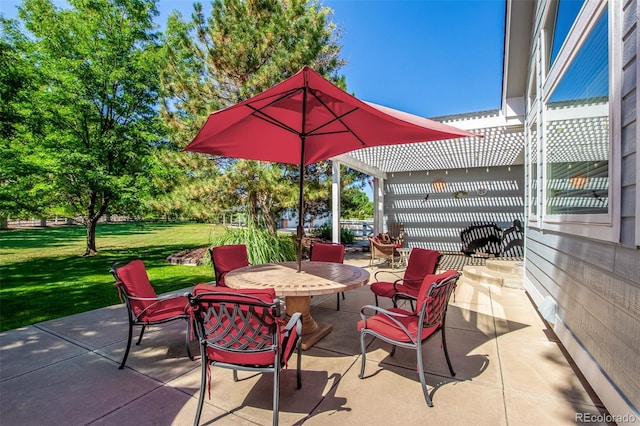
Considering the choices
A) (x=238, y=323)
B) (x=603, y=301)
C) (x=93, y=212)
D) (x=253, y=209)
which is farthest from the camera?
(x=93, y=212)

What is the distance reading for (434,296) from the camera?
2.20 m

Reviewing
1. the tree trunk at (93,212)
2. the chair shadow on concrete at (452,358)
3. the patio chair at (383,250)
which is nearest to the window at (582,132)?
the chair shadow on concrete at (452,358)

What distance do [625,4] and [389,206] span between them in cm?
962

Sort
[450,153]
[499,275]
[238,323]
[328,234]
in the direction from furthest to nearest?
1. [328,234]
2. [450,153]
3. [499,275]
4. [238,323]

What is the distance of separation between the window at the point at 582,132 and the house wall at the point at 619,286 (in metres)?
0.28

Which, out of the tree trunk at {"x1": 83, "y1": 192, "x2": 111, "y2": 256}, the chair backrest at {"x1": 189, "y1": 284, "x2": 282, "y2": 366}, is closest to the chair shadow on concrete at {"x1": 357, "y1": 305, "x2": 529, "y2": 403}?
the chair backrest at {"x1": 189, "y1": 284, "x2": 282, "y2": 366}

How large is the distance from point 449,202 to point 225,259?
8899 millimetres

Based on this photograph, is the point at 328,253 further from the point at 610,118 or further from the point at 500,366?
the point at 610,118

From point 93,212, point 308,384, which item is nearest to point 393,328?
point 308,384

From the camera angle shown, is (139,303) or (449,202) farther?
(449,202)

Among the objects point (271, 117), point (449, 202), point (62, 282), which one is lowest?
point (62, 282)

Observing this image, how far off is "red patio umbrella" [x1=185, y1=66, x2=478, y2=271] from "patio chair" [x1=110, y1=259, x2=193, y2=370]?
4.31 ft

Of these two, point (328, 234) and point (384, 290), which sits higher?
point (328, 234)

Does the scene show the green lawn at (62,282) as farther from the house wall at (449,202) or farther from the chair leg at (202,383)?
the house wall at (449,202)
